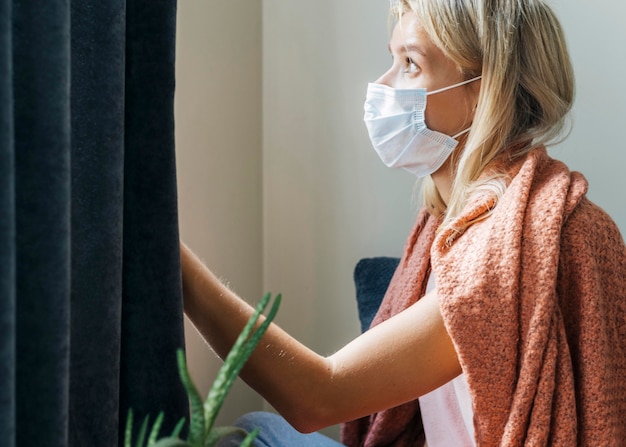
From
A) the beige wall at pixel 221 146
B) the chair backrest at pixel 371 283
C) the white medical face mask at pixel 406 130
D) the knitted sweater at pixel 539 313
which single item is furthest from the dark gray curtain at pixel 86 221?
the chair backrest at pixel 371 283

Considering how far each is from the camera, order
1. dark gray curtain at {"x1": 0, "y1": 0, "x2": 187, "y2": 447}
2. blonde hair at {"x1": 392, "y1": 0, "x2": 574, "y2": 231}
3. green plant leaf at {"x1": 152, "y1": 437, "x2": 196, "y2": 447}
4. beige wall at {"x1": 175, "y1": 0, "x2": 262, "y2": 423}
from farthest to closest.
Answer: beige wall at {"x1": 175, "y1": 0, "x2": 262, "y2": 423}
blonde hair at {"x1": 392, "y1": 0, "x2": 574, "y2": 231}
dark gray curtain at {"x1": 0, "y1": 0, "x2": 187, "y2": 447}
green plant leaf at {"x1": 152, "y1": 437, "x2": 196, "y2": 447}

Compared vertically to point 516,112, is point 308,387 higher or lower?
lower

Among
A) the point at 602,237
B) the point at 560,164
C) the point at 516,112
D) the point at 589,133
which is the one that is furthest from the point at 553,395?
the point at 589,133

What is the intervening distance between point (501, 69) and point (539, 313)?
422mm

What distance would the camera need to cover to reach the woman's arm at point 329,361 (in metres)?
0.92

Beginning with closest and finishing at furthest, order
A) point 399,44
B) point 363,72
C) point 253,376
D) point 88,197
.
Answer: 1. point 88,197
2. point 253,376
3. point 399,44
4. point 363,72

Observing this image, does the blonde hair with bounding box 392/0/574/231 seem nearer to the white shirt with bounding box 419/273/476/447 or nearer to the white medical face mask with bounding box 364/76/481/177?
the white medical face mask with bounding box 364/76/481/177

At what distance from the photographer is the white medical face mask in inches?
47.5

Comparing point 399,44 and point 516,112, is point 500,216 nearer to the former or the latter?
point 516,112

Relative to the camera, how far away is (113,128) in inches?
30.3

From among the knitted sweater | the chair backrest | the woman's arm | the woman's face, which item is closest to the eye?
the woman's face

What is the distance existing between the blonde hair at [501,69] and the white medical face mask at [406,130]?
0.19 feet

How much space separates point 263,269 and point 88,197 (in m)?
1.15

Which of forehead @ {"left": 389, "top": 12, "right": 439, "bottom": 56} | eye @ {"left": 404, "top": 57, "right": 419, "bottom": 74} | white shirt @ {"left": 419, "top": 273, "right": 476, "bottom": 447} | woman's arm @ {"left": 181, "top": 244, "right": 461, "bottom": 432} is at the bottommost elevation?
white shirt @ {"left": 419, "top": 273, "right": 476, "bottom": 447}
